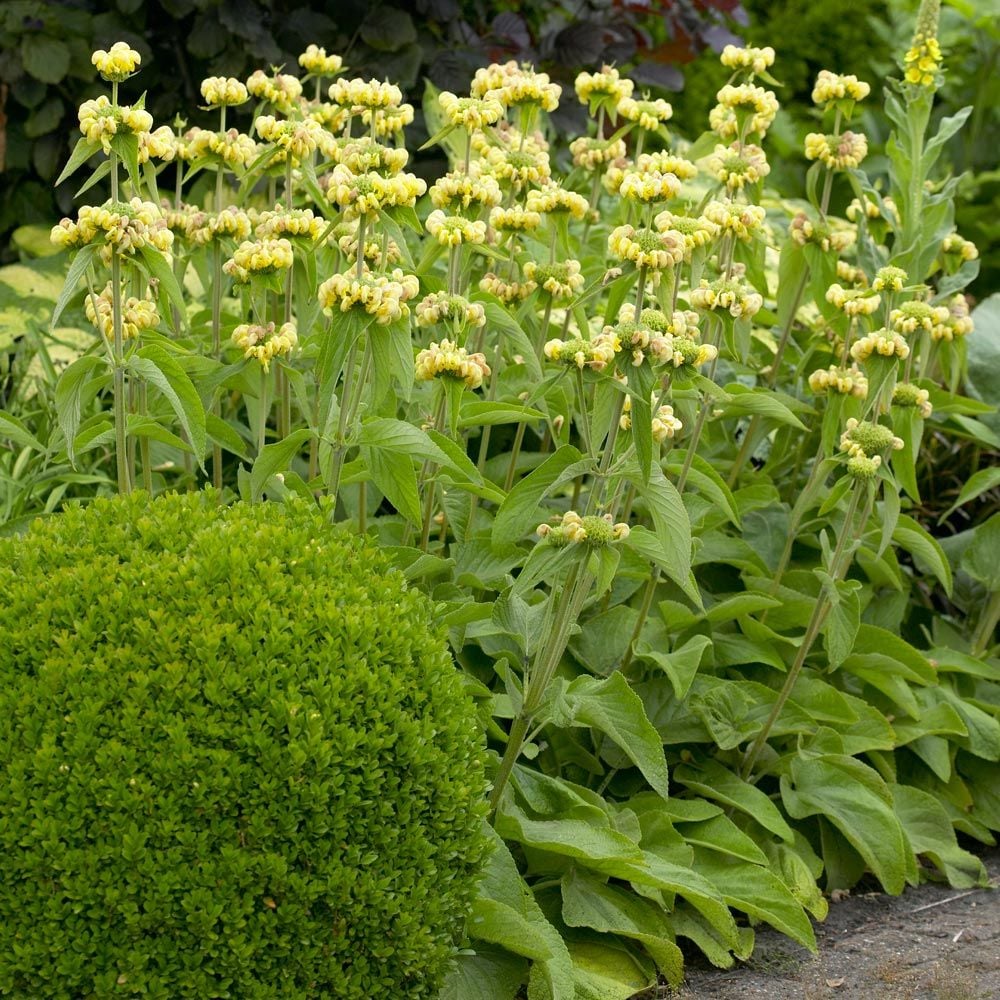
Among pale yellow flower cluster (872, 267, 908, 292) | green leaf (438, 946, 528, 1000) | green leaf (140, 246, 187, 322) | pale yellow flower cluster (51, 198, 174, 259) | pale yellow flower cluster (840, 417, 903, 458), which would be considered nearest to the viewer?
pale yellow flower cluster (51, 198, 174, 259)

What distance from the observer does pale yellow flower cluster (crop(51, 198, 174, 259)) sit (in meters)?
2.64

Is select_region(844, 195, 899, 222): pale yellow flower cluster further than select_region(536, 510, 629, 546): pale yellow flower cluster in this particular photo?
Yes

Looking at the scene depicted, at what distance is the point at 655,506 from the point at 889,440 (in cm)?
75

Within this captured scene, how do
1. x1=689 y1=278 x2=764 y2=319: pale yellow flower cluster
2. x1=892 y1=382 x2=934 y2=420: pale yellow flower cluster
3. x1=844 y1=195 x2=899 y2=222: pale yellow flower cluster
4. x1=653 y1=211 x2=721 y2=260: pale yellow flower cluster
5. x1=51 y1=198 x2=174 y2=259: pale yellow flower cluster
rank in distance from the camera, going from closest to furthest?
x1=51 y1=198 x2=174 y2=259: pale yellow flower cluster < x1=653 y1=211 x2=721 y2=260: pale yellow flower cluster < x1=689 y1=278 x2=764 y2=319: pale yellow flower cluster < x1=892 y1=382 x2=934 y2=420: pale yellow flower cluster < x1=844 y1=195 x2=899 y2=222: pale yellow flower cluster

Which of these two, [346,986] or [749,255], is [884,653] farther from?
[346,986]

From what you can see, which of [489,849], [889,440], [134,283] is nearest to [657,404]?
[889,440]

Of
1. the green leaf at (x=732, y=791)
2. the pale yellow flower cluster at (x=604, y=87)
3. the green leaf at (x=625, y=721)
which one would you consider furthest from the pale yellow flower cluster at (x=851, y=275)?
the green leaf at (x=625, y=721)

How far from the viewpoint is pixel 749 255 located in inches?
149

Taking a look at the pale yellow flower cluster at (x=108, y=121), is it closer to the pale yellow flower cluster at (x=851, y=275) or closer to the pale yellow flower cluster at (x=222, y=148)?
the pale yellow flower cluster at (x=222, y=148)

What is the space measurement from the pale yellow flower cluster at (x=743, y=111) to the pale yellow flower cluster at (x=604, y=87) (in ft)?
0.85

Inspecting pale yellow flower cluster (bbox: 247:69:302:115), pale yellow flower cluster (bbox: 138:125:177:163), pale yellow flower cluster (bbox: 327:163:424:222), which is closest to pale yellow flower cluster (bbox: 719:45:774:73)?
pale yellow flower cluster (bbox: 247:69:302:115)

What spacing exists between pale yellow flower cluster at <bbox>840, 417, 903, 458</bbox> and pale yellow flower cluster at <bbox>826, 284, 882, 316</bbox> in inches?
13.9

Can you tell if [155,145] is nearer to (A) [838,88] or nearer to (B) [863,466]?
(B) [863,466]

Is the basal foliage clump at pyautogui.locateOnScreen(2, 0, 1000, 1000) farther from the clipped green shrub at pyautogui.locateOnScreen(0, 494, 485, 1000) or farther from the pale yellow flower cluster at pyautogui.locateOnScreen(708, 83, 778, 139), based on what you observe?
the clipped green shrub at pyautogui.locateOnScreen(0, 494, 485, 1000)
